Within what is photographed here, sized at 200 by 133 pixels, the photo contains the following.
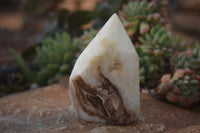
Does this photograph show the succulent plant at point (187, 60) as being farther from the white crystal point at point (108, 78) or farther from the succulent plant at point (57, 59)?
the succulent plant at point (57, 59)

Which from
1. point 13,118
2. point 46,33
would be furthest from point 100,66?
point 46,33

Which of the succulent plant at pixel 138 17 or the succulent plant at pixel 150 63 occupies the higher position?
the succulent plant at pixel 138 17

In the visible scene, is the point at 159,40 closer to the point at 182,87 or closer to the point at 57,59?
the point at 182,87

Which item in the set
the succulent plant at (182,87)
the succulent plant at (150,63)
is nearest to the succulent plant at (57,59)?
the succulent plant at (150,63)

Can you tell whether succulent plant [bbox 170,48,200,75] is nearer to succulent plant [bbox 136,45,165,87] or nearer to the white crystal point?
succulent plant [bbox 136,45,165,87]

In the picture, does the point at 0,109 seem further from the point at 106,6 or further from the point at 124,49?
the point at 106,6

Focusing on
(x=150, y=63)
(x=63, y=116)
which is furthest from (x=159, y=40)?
(x=63, y=116)

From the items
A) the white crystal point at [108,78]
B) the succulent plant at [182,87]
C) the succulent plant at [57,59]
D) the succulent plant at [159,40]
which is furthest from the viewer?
the succulent plant at [57,59]

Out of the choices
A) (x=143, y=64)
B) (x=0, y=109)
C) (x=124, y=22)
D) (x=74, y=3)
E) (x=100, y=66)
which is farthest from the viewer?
(x=74, y=3)
